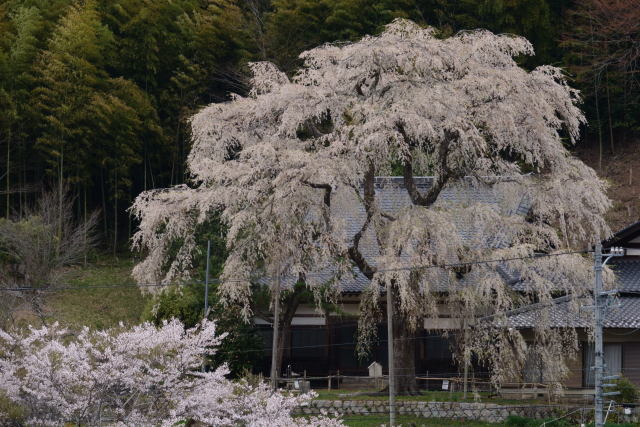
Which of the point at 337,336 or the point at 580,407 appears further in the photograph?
the point at 337,336

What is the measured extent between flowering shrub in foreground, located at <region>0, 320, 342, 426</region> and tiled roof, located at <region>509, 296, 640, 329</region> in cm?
574

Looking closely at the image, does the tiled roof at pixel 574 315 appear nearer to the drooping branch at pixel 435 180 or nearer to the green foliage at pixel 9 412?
the drooping branch at pixel 435 180

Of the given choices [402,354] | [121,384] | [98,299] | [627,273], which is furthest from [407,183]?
[98,299]

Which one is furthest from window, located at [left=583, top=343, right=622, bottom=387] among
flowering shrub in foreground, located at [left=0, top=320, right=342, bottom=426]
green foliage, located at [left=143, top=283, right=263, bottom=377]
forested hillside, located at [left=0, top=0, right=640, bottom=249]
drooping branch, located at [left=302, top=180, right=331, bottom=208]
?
forested hillside, located at [left=0, top=0, right=640, bottom=249]

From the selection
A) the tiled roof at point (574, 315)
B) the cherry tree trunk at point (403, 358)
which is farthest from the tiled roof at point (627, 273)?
the cherry tree trunk at point (403, 358)

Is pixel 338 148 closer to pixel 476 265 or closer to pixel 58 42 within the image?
pixel 476 265

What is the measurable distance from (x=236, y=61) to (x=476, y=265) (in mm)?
16789

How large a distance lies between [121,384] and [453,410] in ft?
22.0

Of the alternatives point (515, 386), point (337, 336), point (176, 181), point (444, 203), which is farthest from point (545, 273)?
point (176, 181)

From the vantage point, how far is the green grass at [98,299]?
21.9 meters

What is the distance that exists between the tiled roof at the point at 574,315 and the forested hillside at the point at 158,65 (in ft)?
40.9

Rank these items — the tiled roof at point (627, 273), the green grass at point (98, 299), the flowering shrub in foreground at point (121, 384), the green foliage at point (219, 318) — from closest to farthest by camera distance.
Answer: the flowering shrub in foreground at point (121, 384)
the green foliage at point (219, 318)
the tiled roof at point (627, 273)
the green grass at point (98, 299)

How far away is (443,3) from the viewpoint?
1157 inches

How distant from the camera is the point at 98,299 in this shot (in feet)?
77.6
